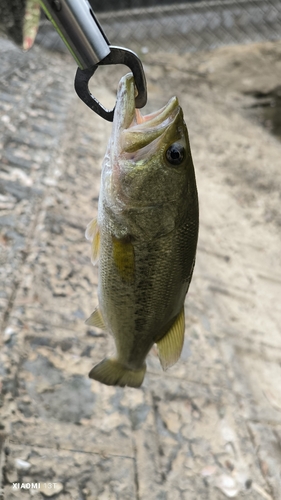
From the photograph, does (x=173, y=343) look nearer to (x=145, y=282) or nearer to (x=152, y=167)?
(x=145, y=282)

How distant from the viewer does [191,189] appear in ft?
4.68

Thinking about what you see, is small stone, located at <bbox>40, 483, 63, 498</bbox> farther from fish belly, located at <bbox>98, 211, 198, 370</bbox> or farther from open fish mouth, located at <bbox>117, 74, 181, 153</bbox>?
open fish mouth, located at <bbox>117, 74, 181, 153</bbox>

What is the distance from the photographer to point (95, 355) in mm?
2537

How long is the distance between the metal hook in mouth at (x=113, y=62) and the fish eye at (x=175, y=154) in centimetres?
17

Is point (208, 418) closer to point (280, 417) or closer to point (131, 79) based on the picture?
point (280, 417)

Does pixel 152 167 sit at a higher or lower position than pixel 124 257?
higher

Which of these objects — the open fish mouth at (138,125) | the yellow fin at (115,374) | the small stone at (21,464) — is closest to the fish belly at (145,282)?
the yellow fin at (115,374)

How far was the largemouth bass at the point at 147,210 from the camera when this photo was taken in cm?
138

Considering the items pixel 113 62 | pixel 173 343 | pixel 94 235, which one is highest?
pixel 113 62

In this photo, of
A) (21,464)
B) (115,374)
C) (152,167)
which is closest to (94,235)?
(152,167)

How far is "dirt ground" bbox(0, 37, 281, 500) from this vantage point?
2105mm

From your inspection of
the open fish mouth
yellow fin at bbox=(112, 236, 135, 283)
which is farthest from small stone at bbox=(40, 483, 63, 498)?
the open fish mouth

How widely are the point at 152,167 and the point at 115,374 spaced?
89 centimetres

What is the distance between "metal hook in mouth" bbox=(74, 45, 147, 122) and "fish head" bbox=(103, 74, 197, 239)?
0.05 metres
